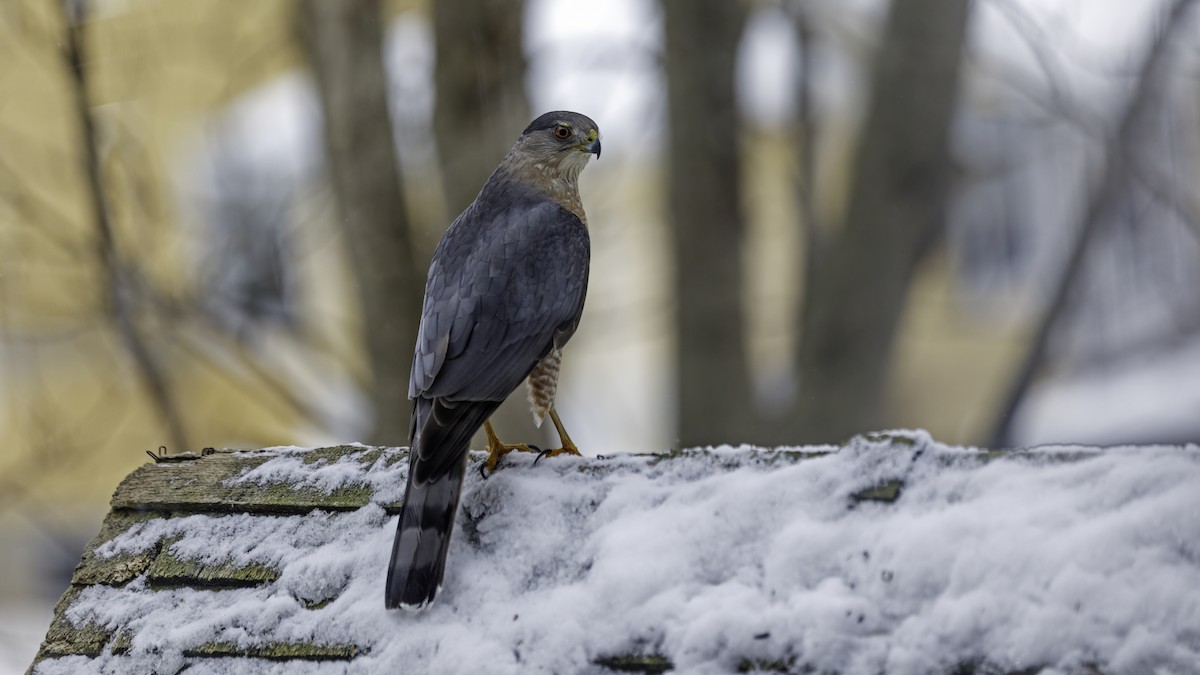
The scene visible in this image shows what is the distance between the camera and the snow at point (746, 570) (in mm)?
1894

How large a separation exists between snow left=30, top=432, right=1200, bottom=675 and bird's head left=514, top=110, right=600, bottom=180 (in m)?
1.11

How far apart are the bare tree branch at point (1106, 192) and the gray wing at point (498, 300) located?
4.04 meters

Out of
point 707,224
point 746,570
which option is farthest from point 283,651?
point 707,224

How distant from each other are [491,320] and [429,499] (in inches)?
22.7

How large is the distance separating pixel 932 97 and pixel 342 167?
11.4ft

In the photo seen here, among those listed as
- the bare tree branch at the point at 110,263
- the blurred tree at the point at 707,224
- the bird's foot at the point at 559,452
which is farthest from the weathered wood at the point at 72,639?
the blurred tree at the point at 707,224

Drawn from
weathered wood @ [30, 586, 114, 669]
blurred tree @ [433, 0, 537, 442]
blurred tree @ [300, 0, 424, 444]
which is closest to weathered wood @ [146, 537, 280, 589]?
weathered wood @ [30, 586, 114, 669]

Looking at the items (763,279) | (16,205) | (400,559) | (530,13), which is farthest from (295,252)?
(763,279)

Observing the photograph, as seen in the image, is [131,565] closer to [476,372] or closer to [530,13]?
[476,372]

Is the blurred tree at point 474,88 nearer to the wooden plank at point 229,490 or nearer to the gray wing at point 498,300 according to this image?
the gray wing at point 498,300

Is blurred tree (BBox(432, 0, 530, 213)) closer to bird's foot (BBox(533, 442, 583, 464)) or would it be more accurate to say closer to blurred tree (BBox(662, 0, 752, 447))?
blurred tree (BBox(662, 0, 752, 447))

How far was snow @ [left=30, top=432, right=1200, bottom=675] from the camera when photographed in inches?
74.5

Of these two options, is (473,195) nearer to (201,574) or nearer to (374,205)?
(374,205)

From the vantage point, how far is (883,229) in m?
6.59
